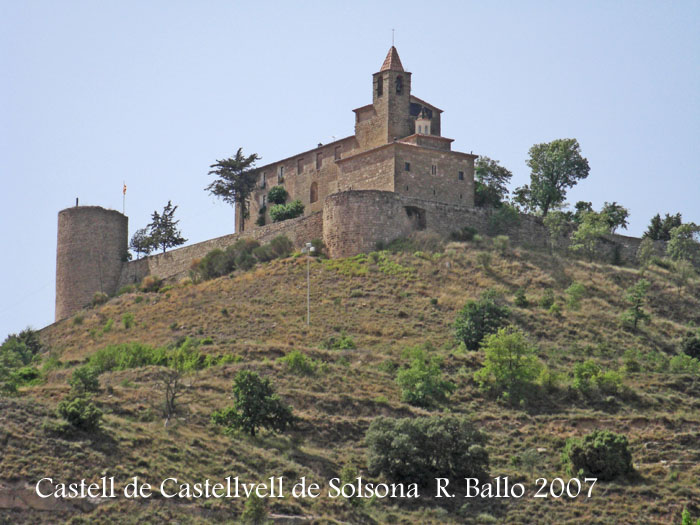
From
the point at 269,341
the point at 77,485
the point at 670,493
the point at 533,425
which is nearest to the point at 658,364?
the point at 533,425

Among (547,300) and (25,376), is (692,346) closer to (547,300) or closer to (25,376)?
(547,300)

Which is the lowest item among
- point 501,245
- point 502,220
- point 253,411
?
point 253,411

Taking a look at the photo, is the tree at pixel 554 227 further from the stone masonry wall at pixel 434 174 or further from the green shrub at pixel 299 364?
the green shrub at pixel 299 364

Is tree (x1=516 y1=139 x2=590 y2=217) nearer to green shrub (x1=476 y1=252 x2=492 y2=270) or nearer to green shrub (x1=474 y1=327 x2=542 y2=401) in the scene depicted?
green shrub (x1=476 y1=252 x2=492 y2=270)

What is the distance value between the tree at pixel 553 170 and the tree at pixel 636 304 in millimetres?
14490

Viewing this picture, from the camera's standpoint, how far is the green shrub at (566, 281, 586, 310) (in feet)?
200

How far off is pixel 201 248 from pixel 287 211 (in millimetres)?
5155

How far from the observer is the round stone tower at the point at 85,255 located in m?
73.8

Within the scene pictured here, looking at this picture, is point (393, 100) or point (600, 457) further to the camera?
point (393, 100)

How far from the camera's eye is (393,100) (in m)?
71.9

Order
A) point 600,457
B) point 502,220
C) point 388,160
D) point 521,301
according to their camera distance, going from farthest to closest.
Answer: point 502,220 → point 388,160 → point 521,301 → point 600,457

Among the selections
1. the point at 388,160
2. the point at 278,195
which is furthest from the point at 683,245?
the point at 278,195

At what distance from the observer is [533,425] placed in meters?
49.2

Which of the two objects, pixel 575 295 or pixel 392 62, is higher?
pixel 392 62
